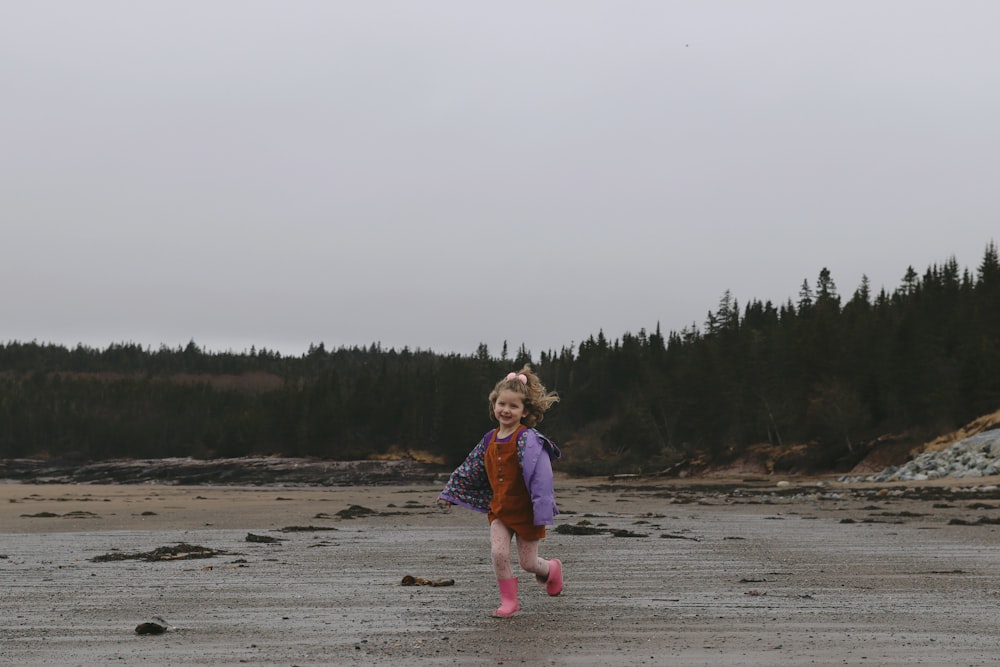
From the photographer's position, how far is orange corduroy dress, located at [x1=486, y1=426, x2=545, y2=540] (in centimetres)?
768

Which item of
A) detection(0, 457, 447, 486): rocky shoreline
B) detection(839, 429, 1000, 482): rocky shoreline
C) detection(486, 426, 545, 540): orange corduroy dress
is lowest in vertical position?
detection(0, 457, 447, 486): rocky shoreline

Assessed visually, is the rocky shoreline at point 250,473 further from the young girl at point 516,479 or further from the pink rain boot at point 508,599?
the pink rain boot at point 508,599

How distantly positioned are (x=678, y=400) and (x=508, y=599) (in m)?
86.8

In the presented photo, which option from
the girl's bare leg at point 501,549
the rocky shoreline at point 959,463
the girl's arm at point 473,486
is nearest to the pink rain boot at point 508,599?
the girl's bare leg at point 501,549

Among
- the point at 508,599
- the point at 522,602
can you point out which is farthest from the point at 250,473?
the point at 508,599

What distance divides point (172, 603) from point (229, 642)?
2.00 metres

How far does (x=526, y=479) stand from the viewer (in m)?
7.58

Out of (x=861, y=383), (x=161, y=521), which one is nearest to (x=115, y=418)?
(x=861, y=383)

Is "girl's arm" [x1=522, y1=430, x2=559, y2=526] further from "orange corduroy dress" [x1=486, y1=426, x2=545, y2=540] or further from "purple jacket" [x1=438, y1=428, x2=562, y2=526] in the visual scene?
"orange corduroy dress" [x1=486, y1=426, x2=545, y2=540]

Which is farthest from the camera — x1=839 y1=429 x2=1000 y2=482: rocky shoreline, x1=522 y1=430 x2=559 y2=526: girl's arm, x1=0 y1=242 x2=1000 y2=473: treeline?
x1=0 y1=242 x2=1000 y2=473: treeline

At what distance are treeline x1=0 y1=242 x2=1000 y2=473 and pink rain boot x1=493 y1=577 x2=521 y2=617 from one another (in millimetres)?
56870

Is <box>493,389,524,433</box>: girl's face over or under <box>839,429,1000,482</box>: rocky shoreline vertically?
over

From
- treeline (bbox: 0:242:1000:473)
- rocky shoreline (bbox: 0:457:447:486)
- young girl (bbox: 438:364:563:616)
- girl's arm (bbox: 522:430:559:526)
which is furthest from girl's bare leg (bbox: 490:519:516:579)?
rocky shoreline (bbox: 0:457:447:486)

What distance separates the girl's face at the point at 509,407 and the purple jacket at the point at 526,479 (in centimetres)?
14
